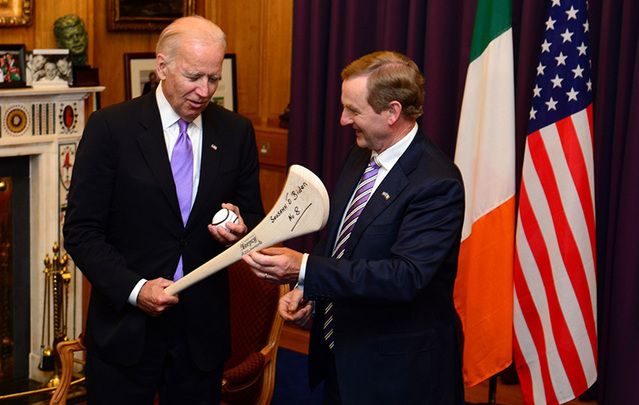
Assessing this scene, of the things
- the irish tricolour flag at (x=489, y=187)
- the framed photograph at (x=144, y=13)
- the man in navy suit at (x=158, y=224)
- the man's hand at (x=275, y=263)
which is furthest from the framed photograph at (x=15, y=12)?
the man's hand at (x=275, y=263)

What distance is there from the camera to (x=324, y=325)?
9.56 ft

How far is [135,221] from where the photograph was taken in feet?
9.34

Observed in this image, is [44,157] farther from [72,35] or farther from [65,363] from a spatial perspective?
[65,363]

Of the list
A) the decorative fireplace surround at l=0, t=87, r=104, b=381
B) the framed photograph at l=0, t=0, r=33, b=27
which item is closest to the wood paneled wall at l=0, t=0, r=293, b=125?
the decorative fireplace surround at l=0, t=87, r=104, b=381

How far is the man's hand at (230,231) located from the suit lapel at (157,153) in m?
0.12

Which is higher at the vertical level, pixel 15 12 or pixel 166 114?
pixel 15 12

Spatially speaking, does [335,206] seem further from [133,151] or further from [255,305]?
[255,305]

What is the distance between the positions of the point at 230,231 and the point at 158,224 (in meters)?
0.21

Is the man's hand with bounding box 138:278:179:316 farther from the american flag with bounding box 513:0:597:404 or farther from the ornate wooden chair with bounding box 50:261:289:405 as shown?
the american flag with bounding box 513:0:597:404

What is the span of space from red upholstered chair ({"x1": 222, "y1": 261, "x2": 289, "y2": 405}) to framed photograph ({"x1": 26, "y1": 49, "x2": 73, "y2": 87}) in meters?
1.52

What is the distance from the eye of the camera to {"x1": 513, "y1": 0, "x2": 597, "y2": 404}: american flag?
3.91m

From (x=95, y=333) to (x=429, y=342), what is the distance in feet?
3.20

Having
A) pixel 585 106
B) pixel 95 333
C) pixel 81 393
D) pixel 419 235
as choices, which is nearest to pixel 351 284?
pixel 419 235

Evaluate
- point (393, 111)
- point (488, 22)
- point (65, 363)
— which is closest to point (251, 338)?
point (65, 363)
